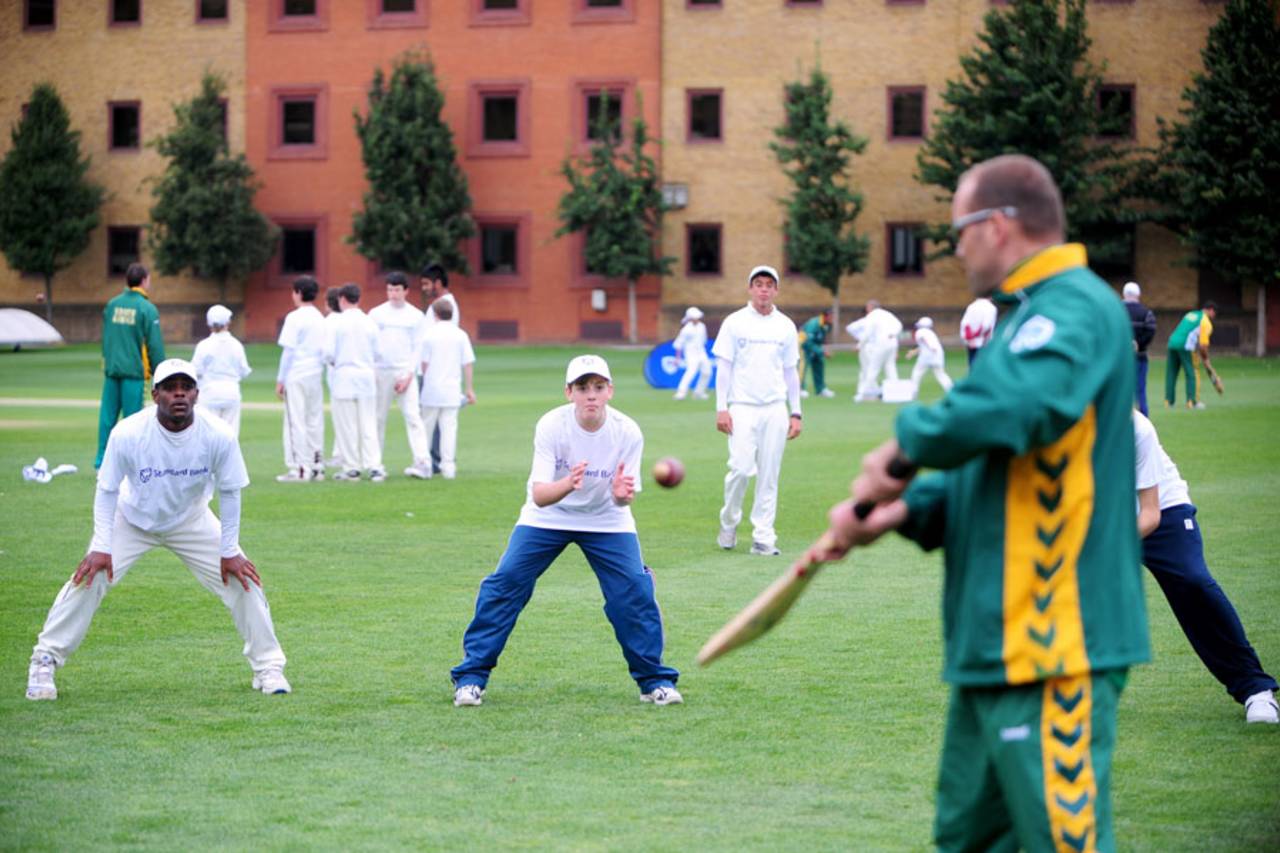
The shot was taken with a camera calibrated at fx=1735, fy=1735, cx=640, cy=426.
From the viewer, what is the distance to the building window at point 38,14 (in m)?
64.0

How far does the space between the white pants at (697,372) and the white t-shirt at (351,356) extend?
15804 mm

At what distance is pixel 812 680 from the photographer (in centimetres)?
962

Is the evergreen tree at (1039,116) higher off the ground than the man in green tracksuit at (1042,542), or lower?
higher

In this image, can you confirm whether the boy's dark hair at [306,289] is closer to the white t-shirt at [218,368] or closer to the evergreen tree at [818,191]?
the white t-shirt at [218,368]

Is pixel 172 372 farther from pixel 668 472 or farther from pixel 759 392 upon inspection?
pixel 759 392

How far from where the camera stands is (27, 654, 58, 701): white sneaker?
29.6ft

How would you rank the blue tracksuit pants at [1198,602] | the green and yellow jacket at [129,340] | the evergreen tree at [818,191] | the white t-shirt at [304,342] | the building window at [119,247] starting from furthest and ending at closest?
the building window at [119,247] → the evergreen tree at [818,191] → the white t-shirt at [304,342] → the green and yellow jacket at [129,340] → the blue tracksuit pants at [1198,602]

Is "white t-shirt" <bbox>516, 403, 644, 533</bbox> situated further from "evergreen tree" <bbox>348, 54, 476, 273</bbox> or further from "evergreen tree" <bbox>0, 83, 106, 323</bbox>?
"evergreen tree" <bbox>0, 83, 106, 323</bbox>

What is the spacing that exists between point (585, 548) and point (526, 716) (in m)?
0.94

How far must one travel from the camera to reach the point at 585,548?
9109 mm

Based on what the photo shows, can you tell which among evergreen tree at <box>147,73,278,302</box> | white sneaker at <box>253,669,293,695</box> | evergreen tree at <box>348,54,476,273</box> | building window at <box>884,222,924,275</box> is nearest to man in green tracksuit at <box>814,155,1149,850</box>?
white sneaker at <box>253,669,293,695</box>

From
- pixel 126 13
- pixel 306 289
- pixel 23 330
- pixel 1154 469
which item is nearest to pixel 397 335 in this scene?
pixel 306 289

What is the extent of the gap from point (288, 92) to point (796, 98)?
18394mm

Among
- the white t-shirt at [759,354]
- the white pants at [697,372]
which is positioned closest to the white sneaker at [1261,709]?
the white t-shirt at [759,354]
